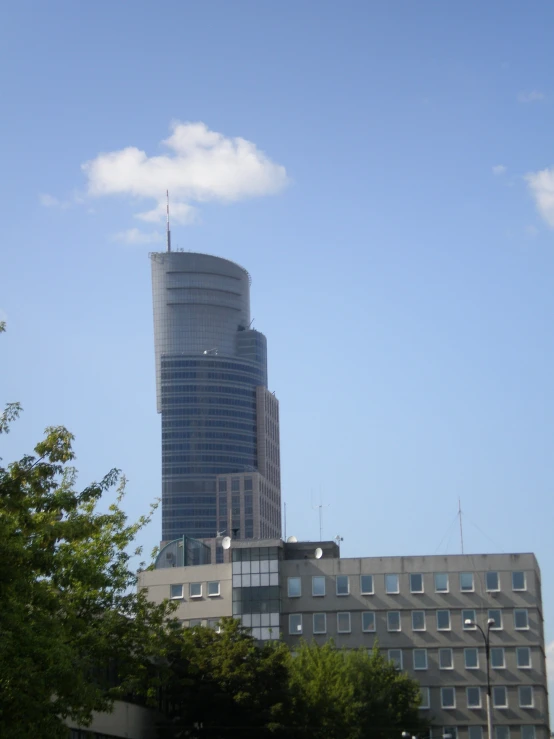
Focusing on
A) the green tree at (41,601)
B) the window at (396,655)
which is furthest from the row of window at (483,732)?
the green tree at (41,601)

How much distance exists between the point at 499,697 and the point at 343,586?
19.2 meters

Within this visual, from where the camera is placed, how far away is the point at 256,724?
72.0 meters

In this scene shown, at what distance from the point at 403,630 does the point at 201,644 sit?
48942mm

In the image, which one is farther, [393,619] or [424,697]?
[393,619]

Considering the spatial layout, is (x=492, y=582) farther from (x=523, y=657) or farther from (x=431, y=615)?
(x=523, y=657)

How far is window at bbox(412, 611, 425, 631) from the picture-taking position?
121125 millimetres

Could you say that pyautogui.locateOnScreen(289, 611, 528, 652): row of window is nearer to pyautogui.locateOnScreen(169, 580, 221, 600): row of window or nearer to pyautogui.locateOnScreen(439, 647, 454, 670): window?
pyautogui.locateOnScreen(439, 647, 454, 670): window

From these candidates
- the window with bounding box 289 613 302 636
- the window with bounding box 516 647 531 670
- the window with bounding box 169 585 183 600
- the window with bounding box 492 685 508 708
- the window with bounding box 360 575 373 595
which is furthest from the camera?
the window with bounding box 169 585 183 600

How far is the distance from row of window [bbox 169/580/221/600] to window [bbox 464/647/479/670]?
26838mm

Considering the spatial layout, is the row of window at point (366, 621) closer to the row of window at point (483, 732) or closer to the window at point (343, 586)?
the window at point (343, 586)

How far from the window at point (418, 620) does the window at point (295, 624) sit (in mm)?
11789

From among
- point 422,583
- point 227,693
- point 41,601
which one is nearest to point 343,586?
point 422,583

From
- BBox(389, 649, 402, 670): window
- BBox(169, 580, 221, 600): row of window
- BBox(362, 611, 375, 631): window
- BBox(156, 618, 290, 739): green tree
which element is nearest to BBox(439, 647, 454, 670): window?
BBox(389, 649, 402, 670): window

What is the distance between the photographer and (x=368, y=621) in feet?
399
